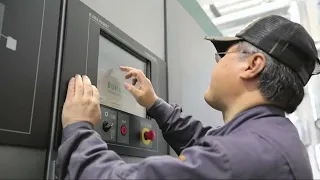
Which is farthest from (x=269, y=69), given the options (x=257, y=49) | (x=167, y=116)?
(x=167, y=116)

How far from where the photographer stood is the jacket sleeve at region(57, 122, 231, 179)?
1.52 feet

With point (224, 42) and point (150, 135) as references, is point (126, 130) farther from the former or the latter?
point (224, 42)

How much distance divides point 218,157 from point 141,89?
0.39m

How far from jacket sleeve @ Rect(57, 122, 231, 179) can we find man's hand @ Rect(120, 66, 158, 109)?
265mm

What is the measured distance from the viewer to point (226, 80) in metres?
0.68

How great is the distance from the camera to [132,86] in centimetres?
80

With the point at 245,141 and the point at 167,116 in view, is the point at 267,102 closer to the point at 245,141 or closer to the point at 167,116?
the point at 245,141

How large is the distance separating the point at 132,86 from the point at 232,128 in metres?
0.30

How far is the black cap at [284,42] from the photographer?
626 millimetres

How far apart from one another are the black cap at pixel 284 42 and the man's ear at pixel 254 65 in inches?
0.7

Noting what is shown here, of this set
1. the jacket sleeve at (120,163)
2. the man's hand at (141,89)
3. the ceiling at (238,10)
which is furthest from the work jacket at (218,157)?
the ceiling at (238,10)

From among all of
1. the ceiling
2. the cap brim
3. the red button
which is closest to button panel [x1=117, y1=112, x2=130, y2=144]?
the red button

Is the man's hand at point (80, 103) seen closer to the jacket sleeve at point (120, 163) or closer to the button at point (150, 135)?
the jacket sleeve at point (120, 163)

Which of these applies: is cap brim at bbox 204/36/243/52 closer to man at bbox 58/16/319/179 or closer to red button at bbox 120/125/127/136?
man at bbox 58/16/319/179
